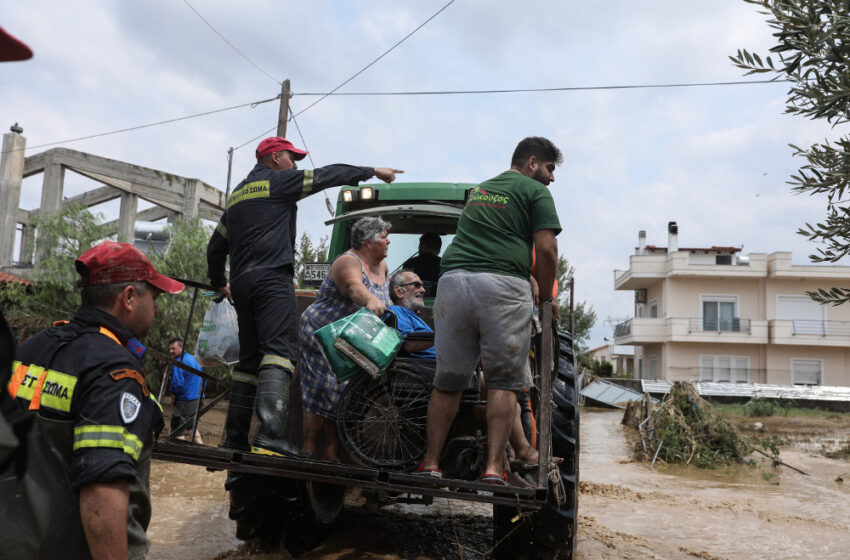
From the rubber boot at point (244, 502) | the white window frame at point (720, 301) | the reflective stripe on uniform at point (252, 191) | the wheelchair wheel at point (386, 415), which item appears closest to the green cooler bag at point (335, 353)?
the wheelchair wheel at point (386, 415)

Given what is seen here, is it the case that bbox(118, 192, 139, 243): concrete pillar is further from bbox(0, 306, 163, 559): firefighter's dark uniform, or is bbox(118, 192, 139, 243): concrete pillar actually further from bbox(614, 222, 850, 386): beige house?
bbox(614, 222, 850, 386): beige house

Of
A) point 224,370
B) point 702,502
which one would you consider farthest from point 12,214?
point 702,502

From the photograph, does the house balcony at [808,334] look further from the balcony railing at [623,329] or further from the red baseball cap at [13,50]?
the red baseball cap at [13,50]

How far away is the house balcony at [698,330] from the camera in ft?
125

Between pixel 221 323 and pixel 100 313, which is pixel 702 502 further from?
pixel 100 313

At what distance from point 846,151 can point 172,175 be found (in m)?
15.4

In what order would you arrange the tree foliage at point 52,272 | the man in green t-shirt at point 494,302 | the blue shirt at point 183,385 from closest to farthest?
the man in green t-shirt at point 494,302 → the blue shirt at point 183,385 → the tree foliage at point 52,272

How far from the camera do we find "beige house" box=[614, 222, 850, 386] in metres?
37.8

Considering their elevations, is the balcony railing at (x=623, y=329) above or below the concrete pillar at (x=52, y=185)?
below

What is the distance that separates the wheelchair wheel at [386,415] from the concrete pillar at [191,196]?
44.5 feet

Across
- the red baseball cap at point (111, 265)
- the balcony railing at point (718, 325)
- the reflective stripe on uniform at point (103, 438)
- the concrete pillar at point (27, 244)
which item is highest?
the balcony railing at point (718, 325)

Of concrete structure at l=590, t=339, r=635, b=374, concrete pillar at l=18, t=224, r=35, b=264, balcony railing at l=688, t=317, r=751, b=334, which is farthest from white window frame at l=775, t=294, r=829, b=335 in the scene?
concrete pillar at l=18, t=224, r=35, b=264

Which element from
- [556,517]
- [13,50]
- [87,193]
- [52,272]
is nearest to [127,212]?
[87,193]

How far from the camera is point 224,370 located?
1330 centimetres
